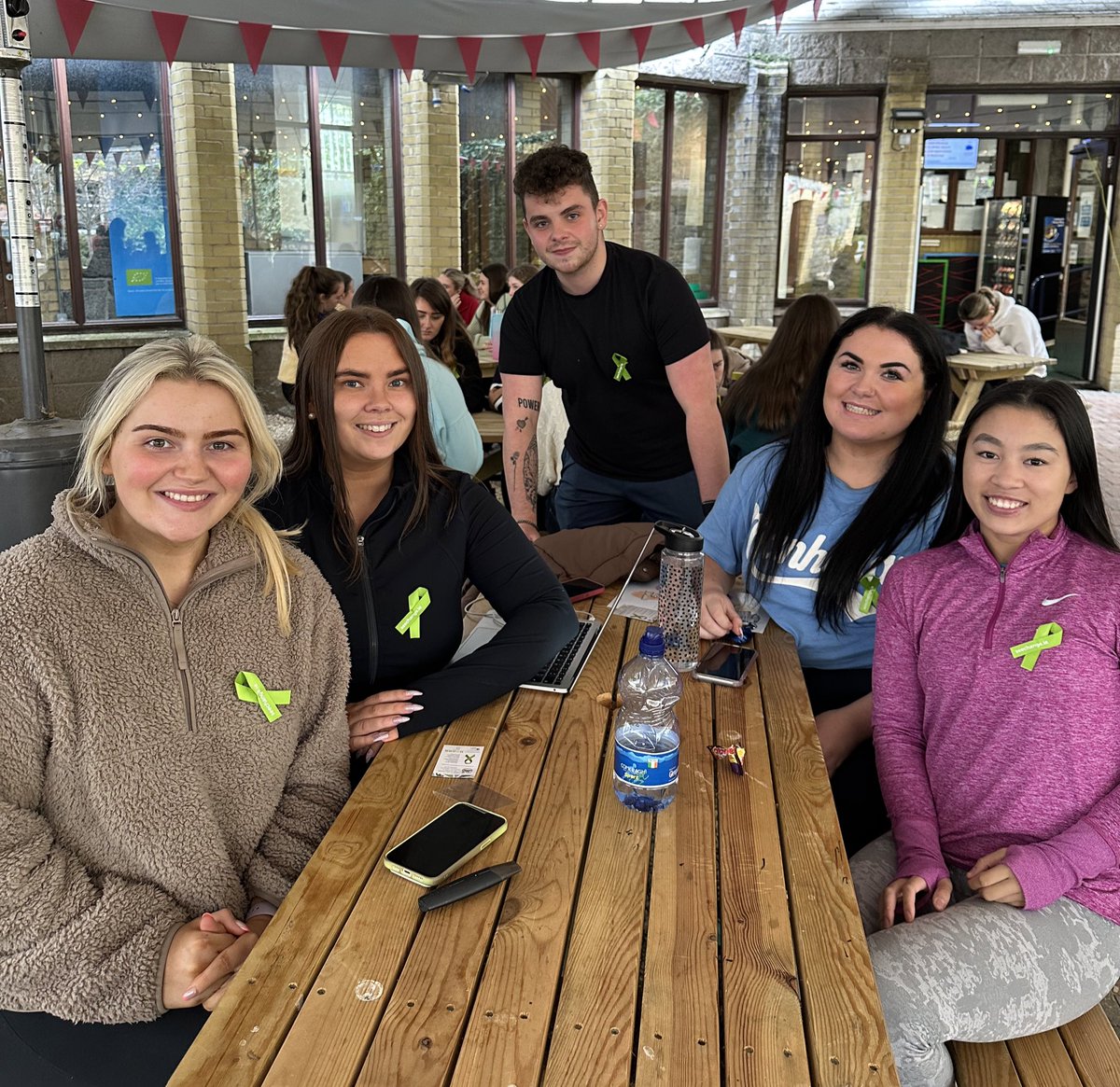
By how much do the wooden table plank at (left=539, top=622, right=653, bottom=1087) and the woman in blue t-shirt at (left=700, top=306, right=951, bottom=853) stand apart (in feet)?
2.85

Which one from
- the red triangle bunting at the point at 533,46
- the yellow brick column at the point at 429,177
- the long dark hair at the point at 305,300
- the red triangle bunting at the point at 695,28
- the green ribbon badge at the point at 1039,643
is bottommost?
the green ribbon badge at the point at 1039,643

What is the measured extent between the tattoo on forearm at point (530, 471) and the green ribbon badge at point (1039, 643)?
1.96 meters

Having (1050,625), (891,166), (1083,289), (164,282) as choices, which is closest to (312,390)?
(1050,625)

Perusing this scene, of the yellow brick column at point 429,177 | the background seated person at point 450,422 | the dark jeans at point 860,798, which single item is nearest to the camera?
the dark jeans at point 860,798

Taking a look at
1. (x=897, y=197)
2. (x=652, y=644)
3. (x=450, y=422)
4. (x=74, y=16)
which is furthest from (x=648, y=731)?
(x=897, y=197)

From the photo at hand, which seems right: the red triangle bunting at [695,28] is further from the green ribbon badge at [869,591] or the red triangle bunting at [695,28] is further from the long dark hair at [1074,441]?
the long dark hair at [1074,441]

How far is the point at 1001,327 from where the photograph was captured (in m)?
9.94

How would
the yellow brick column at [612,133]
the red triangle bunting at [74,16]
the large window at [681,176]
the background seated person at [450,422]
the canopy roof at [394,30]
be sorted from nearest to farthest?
the background seated person at [450,422], the red triangle bunting at [74,16], the canopy roof at [394,30], the yellow brick column at [612,133], the large window at [681,176]

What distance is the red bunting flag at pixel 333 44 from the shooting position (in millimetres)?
6203

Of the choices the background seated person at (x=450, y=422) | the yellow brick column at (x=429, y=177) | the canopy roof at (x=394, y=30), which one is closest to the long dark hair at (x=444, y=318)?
the canopy roof at (x=394, y=30)

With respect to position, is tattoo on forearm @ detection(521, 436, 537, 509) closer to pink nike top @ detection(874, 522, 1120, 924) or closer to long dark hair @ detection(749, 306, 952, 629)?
long dark hair @ detection(749, 306, 952, 629)

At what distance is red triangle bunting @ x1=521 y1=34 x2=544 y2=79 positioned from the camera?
6531mm

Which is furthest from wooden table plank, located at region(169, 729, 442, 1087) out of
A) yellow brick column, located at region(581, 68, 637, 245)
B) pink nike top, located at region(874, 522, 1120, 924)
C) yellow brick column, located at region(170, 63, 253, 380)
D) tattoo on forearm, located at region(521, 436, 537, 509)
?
yellow brick column, located at region(581, 68, 637, 245)

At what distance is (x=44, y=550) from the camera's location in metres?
1.57
